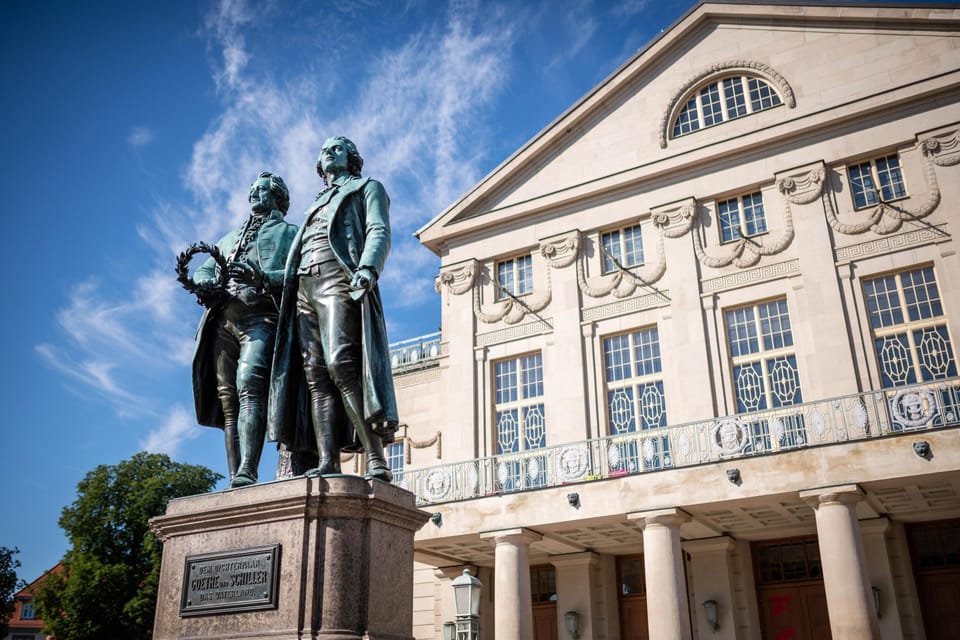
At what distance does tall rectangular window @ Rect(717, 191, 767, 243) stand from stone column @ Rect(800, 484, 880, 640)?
7.64m

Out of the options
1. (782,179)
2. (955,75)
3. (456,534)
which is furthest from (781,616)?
(955,75)

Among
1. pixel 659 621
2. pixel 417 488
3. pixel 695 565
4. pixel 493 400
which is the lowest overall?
pixel 659 621

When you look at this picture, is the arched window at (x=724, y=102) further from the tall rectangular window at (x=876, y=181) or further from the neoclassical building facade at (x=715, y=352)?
the tall rectangular window at (x=876, y=181)

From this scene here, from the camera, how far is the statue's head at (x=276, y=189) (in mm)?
6988

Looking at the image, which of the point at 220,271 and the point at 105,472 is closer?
the point at 220,271

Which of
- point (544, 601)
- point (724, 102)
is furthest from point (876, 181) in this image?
point (544, 601)

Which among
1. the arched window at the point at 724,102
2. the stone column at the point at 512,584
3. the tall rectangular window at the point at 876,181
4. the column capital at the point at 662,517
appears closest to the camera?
the column capital at the point at 662,517

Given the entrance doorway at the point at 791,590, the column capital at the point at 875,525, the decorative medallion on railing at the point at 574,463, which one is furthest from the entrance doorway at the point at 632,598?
the column capital at the point at 875,525

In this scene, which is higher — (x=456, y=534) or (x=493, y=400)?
(x=493, y=400)

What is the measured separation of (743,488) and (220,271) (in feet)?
42.5

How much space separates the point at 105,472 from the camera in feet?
117


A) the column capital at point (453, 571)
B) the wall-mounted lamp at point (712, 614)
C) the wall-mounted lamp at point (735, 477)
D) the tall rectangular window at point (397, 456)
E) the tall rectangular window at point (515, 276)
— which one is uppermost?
the tall rectangular window at point (515, 276)

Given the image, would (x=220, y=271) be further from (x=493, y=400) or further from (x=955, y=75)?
(x=955, y=75)

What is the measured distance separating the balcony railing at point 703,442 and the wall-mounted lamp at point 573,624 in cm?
371
